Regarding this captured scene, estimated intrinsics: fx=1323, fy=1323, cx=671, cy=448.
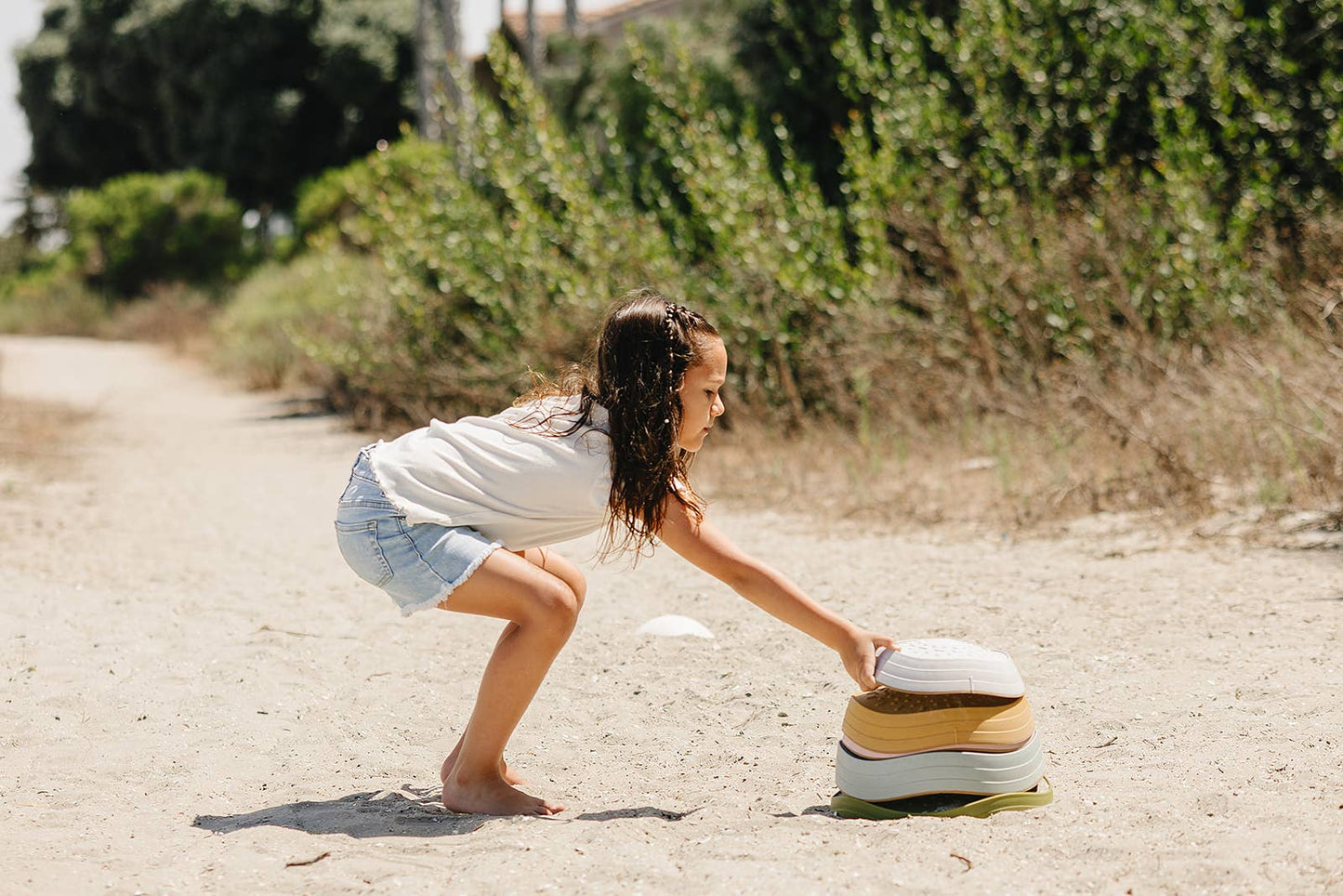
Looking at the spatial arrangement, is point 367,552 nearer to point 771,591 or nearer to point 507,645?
point 507,645

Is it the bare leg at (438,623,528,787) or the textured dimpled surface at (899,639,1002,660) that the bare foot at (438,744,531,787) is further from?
the textured dimpled surface at (899,639,1002,660)

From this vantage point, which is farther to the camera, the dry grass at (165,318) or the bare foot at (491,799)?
the dry grass at (165,318)

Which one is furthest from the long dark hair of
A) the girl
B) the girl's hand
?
the girl's hand

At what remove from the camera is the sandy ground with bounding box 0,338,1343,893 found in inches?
111

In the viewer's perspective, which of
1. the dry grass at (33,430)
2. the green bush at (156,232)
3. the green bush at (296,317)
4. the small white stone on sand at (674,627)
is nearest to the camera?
the small white stone on sand at (674,627)

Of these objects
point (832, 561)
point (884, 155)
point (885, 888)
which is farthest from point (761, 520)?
point (885, 888)

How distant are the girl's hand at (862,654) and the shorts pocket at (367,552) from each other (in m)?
1.08

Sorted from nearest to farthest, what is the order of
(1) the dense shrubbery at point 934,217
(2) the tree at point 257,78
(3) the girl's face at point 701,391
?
(3) the girl's face at point 701,391, (1) the dense shrubbery at point 934,217, (2) the tree at point 257,78

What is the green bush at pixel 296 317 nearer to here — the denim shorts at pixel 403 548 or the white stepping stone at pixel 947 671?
the denim shorts at pixel 403 548

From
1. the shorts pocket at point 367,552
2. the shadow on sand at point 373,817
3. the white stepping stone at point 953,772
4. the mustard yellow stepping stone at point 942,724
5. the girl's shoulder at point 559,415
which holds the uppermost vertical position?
the girl's shoulder at point 559,415

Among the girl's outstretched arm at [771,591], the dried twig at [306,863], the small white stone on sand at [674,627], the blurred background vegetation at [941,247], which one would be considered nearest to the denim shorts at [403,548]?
the girl's outstretched arm at [771,591]

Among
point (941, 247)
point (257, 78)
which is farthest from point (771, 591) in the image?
point (257, 78)

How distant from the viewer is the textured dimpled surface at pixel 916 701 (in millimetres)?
3031

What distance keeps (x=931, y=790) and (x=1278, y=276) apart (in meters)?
6.43
